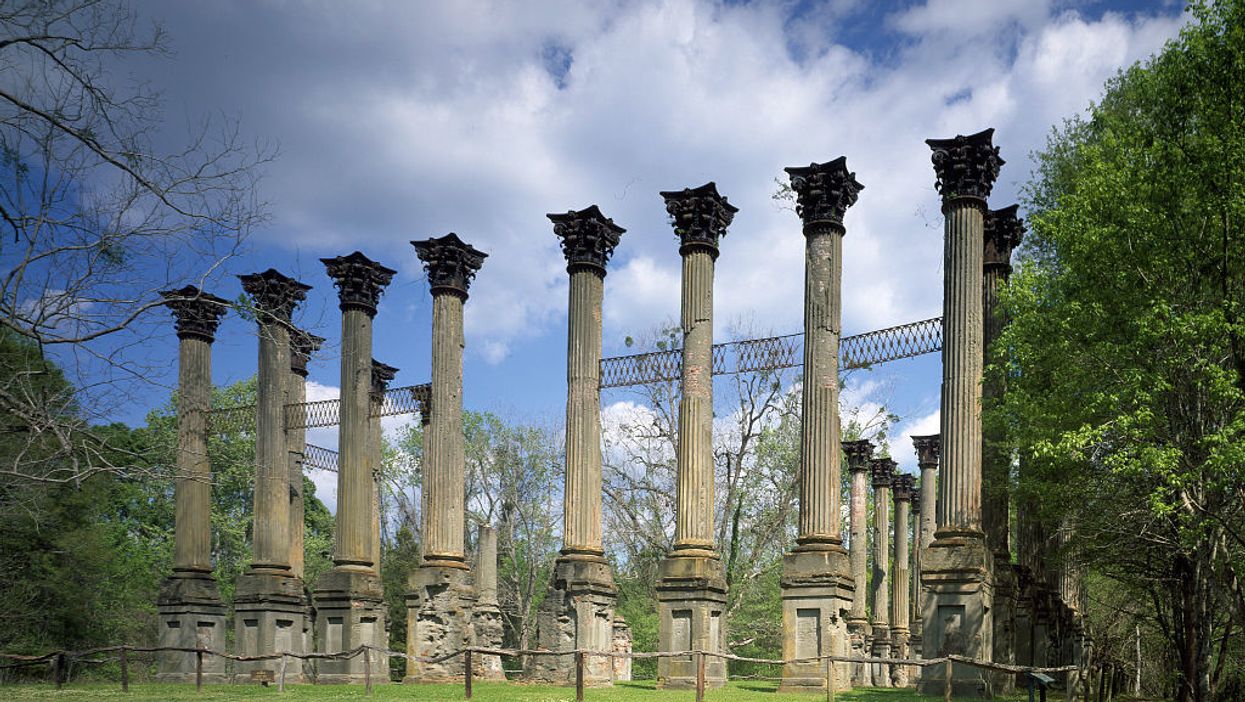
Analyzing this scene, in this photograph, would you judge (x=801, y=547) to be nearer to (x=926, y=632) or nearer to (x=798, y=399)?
(x=926, y=632)

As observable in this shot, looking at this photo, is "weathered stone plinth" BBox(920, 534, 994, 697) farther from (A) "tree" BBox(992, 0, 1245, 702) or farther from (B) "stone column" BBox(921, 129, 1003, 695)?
(A) "tree" BBox(992, 0, 1245, 702)

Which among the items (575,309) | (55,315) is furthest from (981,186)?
(55,315)

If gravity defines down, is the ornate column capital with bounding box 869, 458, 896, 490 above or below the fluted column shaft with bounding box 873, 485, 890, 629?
above

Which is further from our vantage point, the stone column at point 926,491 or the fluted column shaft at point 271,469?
the stone column at point 926,491

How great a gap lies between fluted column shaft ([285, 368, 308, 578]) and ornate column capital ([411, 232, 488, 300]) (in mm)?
7831

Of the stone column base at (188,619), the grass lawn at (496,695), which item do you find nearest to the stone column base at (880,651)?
the grass lawn at (496,695)

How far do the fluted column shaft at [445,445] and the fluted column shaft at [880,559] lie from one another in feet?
56.2

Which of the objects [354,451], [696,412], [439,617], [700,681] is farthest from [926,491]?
[700,681]

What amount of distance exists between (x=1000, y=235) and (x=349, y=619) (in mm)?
18427

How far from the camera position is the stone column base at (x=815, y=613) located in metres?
22.0

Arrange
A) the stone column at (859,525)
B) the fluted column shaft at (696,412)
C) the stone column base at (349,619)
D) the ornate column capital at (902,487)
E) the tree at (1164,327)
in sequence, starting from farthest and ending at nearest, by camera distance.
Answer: the ornate column capital at (902,487), the stone column at (859,525), the stone column base at (349,619), the fluted column shaft at (696,412), the tree at (1164,327)

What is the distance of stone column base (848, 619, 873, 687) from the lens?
34.1 m

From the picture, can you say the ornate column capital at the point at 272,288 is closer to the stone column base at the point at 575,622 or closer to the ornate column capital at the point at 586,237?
the ornate column capital at the point at 586,237

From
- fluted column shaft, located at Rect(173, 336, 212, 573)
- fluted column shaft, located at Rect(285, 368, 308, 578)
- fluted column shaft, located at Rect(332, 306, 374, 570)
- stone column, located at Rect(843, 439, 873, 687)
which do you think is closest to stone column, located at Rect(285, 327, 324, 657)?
fluted column shaft, located at Rect(285, 368, 308, 578)
